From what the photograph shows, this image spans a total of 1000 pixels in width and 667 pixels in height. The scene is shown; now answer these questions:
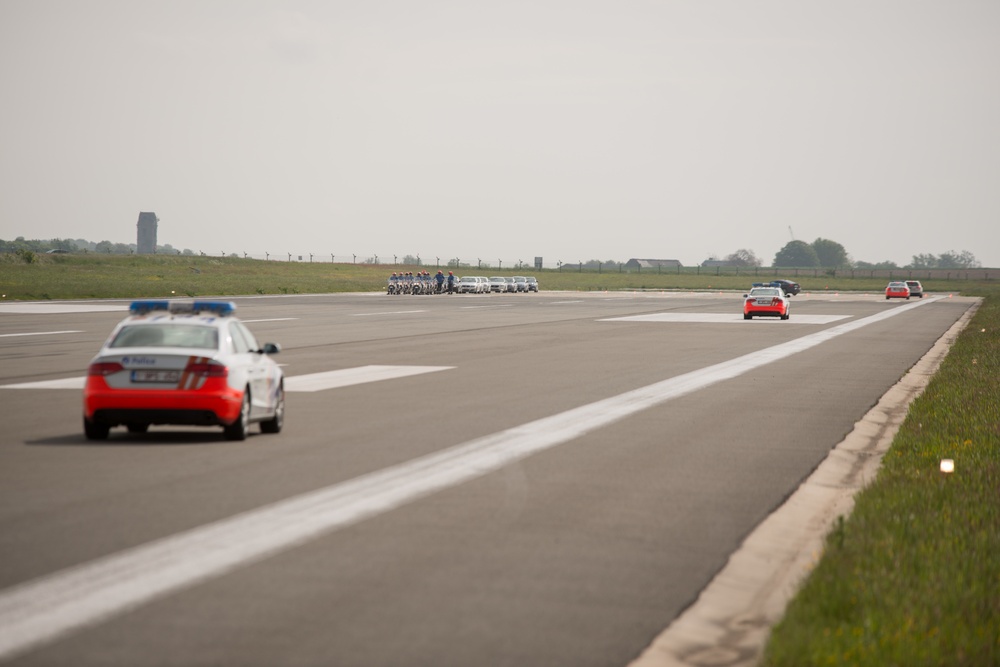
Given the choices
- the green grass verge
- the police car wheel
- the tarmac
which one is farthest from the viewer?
the police car wheel

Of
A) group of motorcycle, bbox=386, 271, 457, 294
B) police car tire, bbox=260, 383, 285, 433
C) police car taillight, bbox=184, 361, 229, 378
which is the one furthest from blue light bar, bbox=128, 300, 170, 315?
group of motorcycle, bbox=386, 271, 457, 294

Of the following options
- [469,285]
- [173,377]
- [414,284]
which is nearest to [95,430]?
[173,377]

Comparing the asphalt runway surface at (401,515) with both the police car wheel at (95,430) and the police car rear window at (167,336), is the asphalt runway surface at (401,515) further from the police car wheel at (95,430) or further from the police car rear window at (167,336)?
the police car rear window at (167,336)

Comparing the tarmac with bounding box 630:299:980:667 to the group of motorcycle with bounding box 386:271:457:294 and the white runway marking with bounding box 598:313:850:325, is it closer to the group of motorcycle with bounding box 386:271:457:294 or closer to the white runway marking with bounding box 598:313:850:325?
the white runway marking with bounding box 598:313:850:325

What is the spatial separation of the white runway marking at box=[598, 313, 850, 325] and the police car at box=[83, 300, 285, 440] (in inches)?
1411

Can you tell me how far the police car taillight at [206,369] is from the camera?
518 inches

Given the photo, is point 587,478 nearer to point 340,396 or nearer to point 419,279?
point 340,396

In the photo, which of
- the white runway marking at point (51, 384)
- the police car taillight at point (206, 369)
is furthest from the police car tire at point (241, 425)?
the white runway marking at point (51, 384)

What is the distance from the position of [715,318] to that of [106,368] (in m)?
41.8

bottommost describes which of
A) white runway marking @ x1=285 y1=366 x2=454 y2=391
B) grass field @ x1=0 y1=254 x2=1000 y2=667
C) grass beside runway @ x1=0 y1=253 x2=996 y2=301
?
grass beside runway @ x1=0 y1=253 x2=996 y2=301

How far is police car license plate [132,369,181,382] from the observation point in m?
13.1

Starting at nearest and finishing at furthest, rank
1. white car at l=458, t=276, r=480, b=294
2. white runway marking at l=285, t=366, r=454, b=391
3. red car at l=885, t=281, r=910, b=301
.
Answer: white runway marking at l=285, t=366, r=454, b=391, red car at l=885, t=281, r=910, b=301, white car at l=458, t=276, r=480, b=294

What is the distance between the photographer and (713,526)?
9.72 m

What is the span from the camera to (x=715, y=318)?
53.0 m
